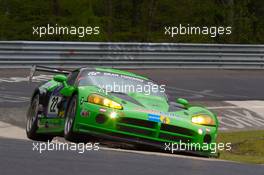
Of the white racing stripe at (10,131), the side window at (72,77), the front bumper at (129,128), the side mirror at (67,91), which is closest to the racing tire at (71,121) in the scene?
the front bumper at (129,128)

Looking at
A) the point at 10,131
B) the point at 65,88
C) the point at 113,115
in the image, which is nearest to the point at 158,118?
the point at 113,115

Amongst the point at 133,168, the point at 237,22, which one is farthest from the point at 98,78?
the point at 237,22

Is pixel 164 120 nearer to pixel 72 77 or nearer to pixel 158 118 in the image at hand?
pixel 158 118

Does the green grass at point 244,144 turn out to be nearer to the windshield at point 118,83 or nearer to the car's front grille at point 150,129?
the windshield at point 118,83

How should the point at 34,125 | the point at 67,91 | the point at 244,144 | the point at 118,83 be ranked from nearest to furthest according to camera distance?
the point at 67,91 → the point at 118,83 → the point at 34,125 → the point at 244,144

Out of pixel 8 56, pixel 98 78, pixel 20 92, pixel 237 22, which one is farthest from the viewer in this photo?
pixel 237 22

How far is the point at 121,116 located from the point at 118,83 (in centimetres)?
118

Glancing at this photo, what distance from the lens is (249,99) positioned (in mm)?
20688

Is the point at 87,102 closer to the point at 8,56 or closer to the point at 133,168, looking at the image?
the point at 133,168

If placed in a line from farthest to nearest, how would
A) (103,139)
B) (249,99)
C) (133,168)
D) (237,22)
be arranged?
(237,22) → (249,99) → (103,139) → (133,168)

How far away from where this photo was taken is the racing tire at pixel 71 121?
32.4ft

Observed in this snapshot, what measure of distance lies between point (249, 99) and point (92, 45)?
5.94 meters
